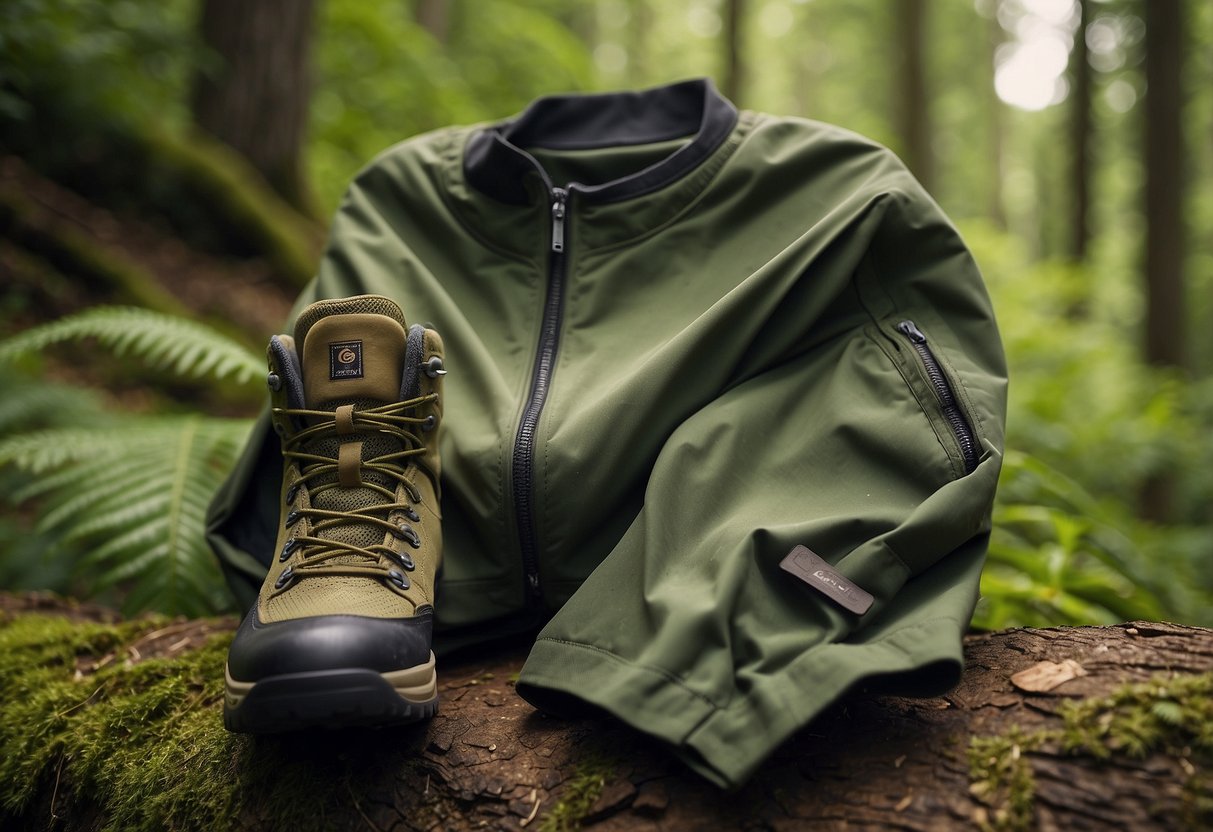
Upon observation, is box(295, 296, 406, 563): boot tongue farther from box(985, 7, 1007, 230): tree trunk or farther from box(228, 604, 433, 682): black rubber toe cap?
box(985, 7, 1007, 230): tree trunk

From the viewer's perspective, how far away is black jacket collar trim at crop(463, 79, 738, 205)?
210cm

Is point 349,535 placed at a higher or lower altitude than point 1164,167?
higher

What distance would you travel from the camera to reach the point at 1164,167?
24.4ft

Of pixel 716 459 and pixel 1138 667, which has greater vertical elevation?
pixel 716 459

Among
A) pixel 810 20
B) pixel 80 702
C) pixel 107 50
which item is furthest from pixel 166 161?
pixel 810 20

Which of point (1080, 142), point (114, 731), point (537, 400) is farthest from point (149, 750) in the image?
point (1080, 142)

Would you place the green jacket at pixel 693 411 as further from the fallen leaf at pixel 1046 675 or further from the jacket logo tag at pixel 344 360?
the jacket logo tag at pixel 344 360

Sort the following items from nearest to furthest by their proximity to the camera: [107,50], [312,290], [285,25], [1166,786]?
[1166,786], [312,290], [107,50], [285,25]

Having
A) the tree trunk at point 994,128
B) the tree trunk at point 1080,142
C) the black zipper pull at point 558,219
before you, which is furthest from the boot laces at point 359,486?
the tree trunk at point 994,128

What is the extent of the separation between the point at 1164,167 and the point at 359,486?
8.39 meters

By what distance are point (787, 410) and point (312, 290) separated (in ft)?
4.19

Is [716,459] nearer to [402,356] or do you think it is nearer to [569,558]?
[569,558]

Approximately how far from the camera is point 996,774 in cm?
128

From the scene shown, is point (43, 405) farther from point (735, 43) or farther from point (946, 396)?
point (735, 43)
